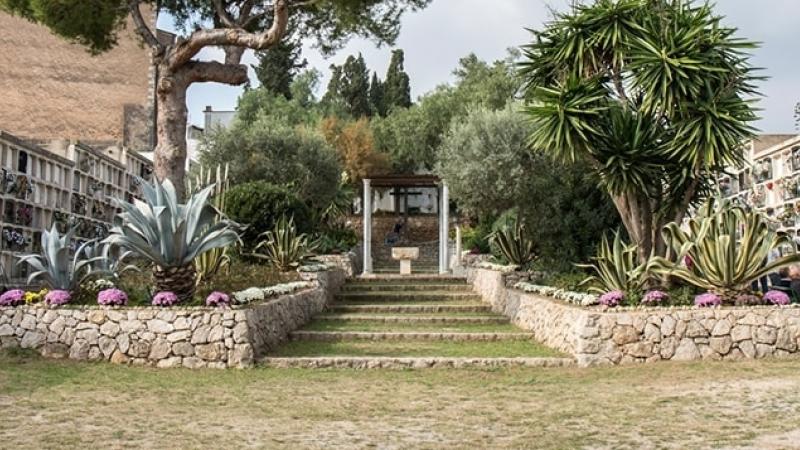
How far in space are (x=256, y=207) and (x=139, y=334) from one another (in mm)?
6165

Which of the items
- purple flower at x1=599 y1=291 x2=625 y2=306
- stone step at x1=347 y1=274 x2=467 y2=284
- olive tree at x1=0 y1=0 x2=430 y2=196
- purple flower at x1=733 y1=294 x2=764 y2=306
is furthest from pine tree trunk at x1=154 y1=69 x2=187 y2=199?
purple flower at x1=733 y1=294 x2=764 y2=306

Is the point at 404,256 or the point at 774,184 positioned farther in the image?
the point at 404,256

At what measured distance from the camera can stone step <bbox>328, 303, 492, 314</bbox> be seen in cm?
1433

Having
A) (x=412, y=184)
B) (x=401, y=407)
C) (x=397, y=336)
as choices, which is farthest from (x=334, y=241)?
(x=401, y=407)

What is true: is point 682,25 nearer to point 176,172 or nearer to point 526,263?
point 526,263

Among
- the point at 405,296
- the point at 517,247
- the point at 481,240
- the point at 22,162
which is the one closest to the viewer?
the point at 22,162

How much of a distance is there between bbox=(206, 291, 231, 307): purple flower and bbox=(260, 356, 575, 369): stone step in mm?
880

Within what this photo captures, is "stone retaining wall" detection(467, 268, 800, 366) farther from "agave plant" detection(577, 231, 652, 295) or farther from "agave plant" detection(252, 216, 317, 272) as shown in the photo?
"agave plant" detection(252, 216, 317, 272)

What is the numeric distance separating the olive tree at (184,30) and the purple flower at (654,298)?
25.9ft

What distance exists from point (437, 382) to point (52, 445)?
4.14 m

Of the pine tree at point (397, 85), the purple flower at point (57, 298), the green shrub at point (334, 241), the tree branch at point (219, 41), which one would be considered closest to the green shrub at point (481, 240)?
the green shrub at point (334, 241)

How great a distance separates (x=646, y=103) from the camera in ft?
35.4

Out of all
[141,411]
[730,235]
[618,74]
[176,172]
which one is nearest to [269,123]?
[176,172]

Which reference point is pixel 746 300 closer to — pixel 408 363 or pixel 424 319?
pixel 408 363
